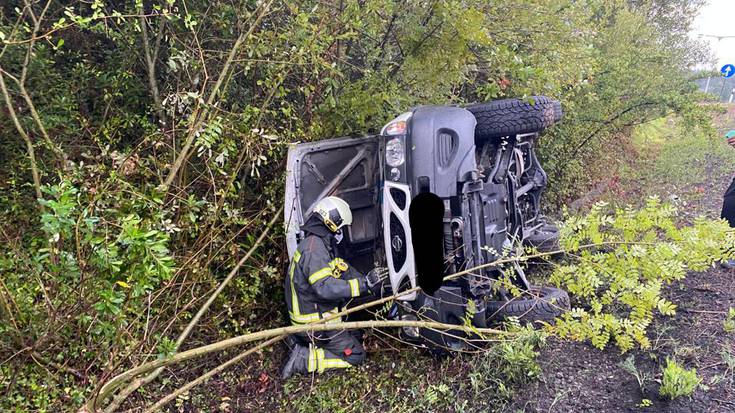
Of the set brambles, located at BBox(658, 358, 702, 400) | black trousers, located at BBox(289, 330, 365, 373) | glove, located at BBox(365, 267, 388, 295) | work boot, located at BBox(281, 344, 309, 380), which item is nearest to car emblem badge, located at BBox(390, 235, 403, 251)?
glove, located at BBox(365, 267, 388, 295)

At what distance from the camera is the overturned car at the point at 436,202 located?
309 cm

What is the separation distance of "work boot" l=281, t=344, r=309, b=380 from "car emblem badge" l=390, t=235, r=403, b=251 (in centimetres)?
106

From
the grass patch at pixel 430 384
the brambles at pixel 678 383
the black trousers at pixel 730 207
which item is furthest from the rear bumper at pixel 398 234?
the black trousers at pixel 730 207

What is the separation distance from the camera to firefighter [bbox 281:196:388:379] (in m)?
3.23

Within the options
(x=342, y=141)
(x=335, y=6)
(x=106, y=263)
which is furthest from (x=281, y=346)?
(x=335, y=6)

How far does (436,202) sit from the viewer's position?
309 cm

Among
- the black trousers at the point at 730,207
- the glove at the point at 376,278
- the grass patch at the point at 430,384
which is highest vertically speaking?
the black trousers at the point at 730,207

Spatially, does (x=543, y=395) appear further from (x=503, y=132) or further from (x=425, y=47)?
(x=425, y=47)

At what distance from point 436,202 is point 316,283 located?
1.05 m

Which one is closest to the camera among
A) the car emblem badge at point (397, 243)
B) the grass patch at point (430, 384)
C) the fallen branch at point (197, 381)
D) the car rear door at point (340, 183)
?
the fallen branch at point (197, 381)

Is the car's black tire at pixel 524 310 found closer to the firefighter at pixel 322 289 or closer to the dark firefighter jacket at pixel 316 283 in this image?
the firefighter at pixel 322 289

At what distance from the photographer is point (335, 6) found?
362cm

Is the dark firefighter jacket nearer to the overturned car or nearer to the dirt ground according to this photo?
the overturned car

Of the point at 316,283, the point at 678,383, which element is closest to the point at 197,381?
the point at 316,283
